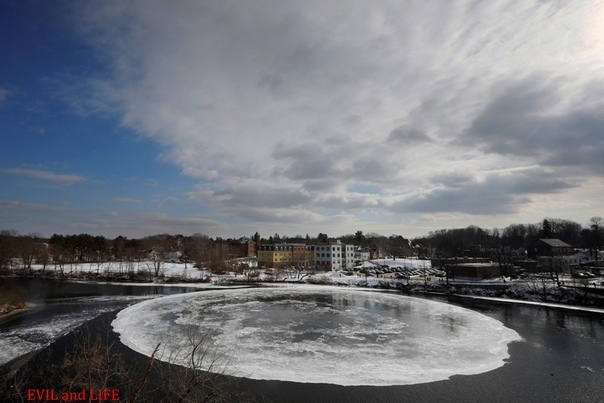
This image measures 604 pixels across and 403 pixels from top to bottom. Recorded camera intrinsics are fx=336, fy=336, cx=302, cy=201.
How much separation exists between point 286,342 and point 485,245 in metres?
101

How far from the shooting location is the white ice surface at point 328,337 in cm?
1503

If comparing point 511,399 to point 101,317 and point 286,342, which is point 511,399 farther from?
point 101,317

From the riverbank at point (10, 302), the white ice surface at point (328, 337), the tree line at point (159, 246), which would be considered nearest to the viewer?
the white ice surface at point (328, 337)

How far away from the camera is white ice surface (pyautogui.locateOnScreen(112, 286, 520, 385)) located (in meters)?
15.0

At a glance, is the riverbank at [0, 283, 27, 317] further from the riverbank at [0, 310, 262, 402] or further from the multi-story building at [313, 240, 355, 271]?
the multi-story building at [313, 240, 355, 271]

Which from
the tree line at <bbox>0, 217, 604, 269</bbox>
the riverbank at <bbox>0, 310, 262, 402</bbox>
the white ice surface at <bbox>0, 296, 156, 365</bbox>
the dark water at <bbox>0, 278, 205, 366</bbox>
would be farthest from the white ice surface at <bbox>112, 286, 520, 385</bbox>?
the tree line at <bbox>0, 217, 604, 269</bbox>

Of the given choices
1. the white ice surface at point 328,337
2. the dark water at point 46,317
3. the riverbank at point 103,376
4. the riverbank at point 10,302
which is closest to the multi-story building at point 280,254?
the dark water at point 46,317

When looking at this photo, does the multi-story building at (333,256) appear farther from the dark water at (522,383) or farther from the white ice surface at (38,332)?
the dark water at (522,383)

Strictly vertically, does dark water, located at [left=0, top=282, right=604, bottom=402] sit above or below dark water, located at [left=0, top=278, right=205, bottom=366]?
below

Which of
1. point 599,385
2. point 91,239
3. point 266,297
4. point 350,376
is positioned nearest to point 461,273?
point 266,297

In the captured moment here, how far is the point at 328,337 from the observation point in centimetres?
2062

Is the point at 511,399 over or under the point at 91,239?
under

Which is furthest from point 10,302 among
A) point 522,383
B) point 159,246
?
point 159,246

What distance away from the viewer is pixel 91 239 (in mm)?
88000
